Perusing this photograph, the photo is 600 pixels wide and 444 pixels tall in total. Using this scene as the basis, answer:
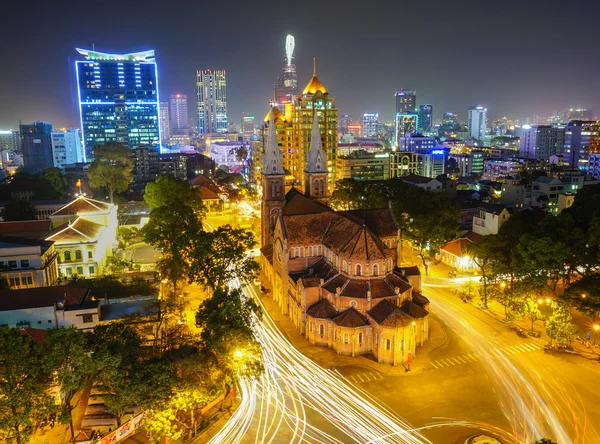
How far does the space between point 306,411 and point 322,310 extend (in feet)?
37.8

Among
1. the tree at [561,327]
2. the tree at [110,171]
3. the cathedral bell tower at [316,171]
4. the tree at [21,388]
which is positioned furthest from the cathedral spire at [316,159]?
the tree at [110,171]

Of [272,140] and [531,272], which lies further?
[272,140]

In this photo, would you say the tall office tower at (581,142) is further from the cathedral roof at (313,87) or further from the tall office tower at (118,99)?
the tall office tower at (118,99)

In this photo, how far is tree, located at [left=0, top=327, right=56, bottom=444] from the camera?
1077 inches

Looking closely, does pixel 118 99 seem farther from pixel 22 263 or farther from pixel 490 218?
pixel 490 218

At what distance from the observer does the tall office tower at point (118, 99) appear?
177125 millimetres

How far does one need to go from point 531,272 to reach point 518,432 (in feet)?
68.3

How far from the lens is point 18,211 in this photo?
8275 cm

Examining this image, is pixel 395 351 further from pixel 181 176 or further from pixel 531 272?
pixel 181 176

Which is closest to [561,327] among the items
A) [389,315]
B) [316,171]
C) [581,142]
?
[389,315]

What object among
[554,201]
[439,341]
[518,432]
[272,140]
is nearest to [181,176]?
[272,140]

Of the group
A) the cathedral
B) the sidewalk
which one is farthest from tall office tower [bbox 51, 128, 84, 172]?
the sidewalk

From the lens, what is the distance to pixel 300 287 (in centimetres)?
4678

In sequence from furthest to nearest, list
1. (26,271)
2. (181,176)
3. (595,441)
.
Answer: (181,176) < (26,271) < (595,441)
